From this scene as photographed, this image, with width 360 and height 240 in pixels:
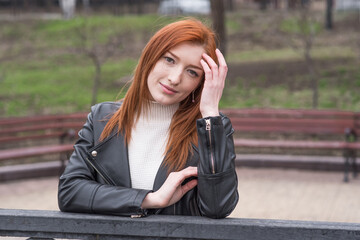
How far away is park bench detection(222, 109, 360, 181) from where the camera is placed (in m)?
7.58

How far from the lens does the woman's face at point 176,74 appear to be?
2139mm

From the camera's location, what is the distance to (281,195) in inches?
270

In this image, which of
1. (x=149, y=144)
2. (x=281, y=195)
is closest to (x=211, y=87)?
(x=149, y=144)

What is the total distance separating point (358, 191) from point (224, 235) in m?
5.48

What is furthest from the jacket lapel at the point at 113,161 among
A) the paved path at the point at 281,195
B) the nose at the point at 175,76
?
the paved path at the point at 281,195

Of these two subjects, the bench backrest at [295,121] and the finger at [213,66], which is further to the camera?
the bench backrest at [295,121]

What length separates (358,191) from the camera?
696 cm

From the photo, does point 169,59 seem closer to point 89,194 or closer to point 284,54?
point 89,194

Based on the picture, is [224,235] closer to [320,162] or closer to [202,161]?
[202,161]

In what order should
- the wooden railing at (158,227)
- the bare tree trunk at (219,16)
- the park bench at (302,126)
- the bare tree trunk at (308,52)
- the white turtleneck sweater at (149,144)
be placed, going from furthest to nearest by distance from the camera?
the bare tree trunk at (219,16)
the bare tree trunk at (308,52)
the park bench at (302,126)
the white turtleneck sweater at (149,144)
the wooden railing at (158,227)

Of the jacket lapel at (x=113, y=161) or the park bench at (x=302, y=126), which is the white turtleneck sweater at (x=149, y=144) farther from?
the park bench at (x=302, y=126)

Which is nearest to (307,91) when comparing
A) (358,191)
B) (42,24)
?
(358,191)

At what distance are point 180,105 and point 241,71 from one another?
13805mm

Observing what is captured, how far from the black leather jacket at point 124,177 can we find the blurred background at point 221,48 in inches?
209
